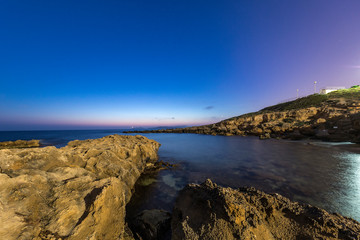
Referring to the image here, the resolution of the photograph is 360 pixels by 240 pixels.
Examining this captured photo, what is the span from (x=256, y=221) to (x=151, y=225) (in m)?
3.13

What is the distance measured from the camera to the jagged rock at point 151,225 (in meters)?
4.08

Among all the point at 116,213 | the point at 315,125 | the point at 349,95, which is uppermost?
the point at 349,95

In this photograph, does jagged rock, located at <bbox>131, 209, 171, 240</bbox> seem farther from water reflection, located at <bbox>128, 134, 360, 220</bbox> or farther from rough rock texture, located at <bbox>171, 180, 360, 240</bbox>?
water reflection, located at <bbox>128, 134, 360, 220</bbox>

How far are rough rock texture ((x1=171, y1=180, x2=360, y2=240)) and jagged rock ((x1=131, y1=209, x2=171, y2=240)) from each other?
0.94 metres

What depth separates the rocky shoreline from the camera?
2.71 m

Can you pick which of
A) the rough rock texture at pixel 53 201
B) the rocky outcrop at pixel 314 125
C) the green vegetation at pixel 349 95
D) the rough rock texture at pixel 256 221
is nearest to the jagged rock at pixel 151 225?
the rough rock texture at pixel 53 201

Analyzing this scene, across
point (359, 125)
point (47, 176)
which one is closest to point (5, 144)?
point (47, 176)

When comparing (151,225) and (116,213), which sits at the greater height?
(116,213)

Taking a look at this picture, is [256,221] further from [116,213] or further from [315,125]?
[315,125]

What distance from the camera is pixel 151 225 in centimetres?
420

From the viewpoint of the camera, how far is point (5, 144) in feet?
94.9

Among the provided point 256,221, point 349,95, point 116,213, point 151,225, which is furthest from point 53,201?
point 349,95

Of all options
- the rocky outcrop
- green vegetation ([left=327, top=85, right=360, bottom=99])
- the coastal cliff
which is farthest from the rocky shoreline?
green vegetation ([left=327, top=85, right=360, bottom=99])

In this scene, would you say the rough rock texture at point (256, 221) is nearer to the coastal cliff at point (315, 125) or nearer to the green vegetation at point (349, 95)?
the coastal cliff at point (315, 125)
